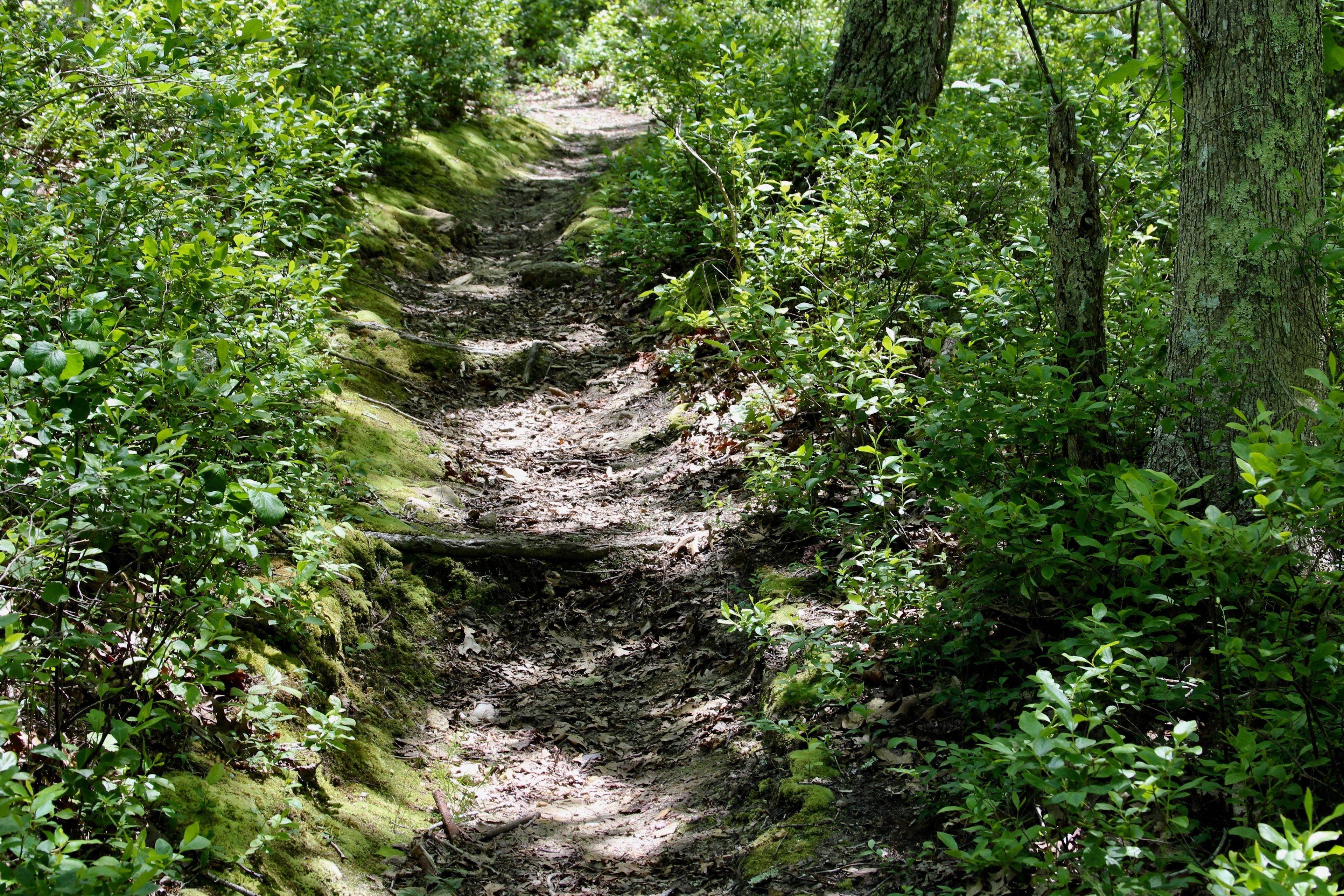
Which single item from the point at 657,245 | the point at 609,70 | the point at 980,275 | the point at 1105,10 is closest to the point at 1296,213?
the point at 1105,10

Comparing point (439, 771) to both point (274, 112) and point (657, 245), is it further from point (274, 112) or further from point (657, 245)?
point (657, 245)

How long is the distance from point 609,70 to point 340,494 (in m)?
15.7

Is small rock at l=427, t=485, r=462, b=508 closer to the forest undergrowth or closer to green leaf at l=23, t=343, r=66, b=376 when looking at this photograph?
the forest undergrowth

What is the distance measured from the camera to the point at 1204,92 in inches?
131

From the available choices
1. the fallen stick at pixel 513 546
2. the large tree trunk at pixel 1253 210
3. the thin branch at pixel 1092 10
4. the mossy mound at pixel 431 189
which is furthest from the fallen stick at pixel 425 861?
the mossy mound at pixel 431 189

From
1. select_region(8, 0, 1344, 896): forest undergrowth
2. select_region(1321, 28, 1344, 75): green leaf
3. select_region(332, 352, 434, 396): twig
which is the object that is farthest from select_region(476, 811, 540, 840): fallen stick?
select_region(1321, 28, 1344, 75): green leaf

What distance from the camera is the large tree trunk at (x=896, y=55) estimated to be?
728 centimetres

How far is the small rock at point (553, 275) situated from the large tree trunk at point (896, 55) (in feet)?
11.0

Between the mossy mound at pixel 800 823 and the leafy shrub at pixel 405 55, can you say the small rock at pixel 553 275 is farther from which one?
the mossy mound at pixel 800 823

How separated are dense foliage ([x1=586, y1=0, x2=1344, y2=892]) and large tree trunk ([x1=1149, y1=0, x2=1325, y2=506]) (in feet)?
0.33

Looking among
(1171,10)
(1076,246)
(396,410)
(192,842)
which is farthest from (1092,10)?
(396,410)

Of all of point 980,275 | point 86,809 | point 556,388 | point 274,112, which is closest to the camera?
point 86,809

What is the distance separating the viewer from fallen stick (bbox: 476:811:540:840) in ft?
11.9

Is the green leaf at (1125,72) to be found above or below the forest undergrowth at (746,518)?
above
